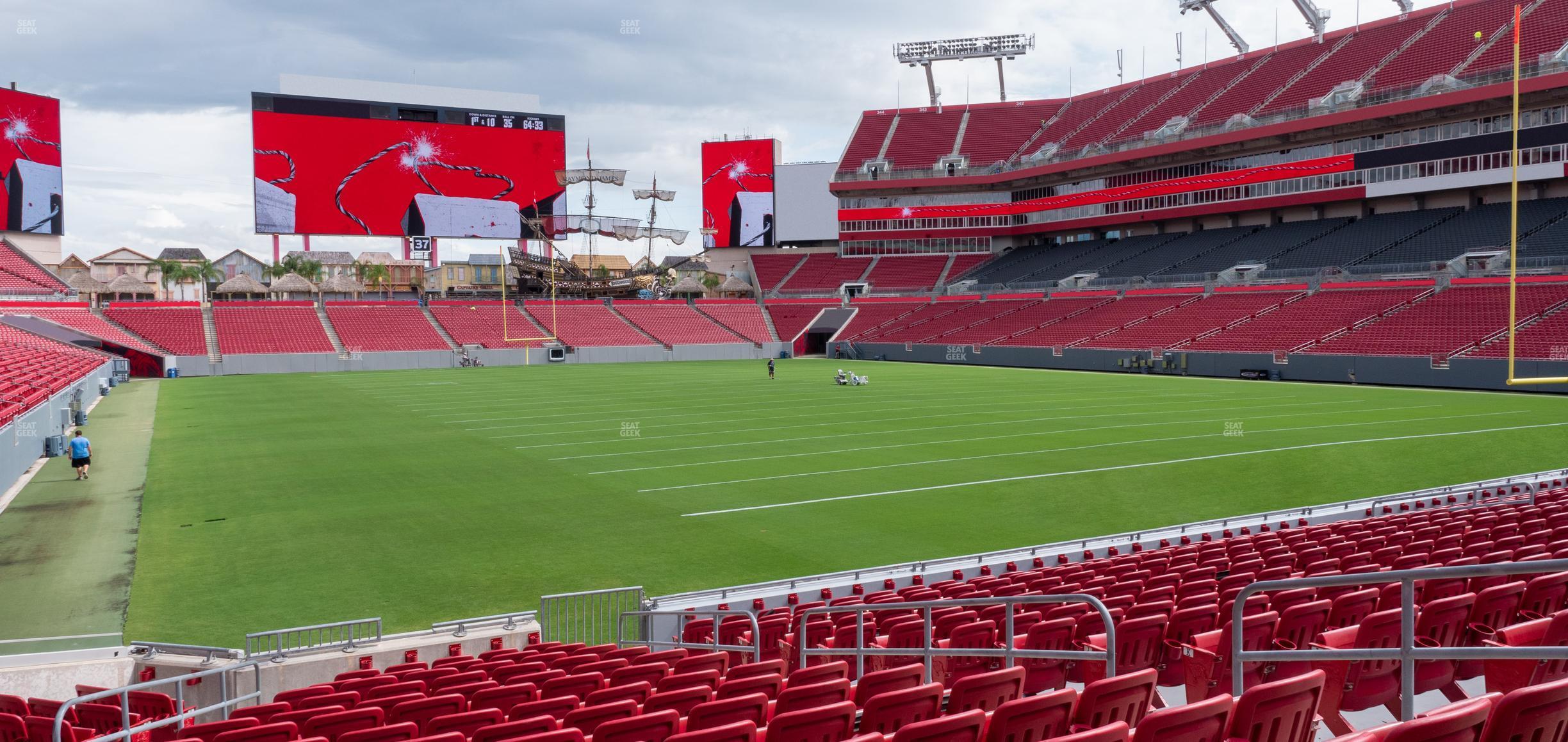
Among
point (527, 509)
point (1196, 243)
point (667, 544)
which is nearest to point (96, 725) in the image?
point (667, 544)

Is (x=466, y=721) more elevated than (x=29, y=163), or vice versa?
(x=29, y=163)

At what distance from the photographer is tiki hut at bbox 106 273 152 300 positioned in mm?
73875

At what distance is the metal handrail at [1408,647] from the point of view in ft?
10.5

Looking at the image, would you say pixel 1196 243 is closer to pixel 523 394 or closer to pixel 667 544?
pixel 523 394

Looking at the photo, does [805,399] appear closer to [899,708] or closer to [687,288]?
[899,708]

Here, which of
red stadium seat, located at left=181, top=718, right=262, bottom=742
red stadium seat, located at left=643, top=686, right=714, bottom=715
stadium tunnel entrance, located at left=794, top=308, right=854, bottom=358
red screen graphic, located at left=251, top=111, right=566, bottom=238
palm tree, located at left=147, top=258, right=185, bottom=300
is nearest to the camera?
red stadium seat, located at left=643, top=686, right=714, bottom=715

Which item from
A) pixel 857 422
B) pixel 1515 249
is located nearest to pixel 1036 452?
pixel 857 422

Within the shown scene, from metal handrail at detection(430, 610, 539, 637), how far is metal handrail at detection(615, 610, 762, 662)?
1.07m

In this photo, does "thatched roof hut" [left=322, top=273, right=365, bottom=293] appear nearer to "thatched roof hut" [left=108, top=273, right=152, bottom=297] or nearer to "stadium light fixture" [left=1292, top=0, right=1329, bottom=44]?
"thatched roof hut" [left=108, top=273, right=152, bottom=297]

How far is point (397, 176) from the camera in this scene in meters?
75.1

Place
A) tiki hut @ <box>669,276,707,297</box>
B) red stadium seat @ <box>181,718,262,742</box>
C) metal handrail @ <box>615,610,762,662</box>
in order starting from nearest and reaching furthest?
red stadium seat @ <box>181,718,262,742</box> → metal handrail @ <box>615,610,762,662</box> → tiki hut @ <box>669,276,707,297</box>

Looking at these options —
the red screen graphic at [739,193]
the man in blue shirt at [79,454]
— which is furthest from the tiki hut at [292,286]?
the man in blue shirt at [79,454]

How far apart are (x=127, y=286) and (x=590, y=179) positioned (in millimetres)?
36268

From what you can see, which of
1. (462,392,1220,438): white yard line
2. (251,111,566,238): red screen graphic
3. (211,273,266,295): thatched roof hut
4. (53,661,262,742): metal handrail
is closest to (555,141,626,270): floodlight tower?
(251,111,566,238): red screen graphic
